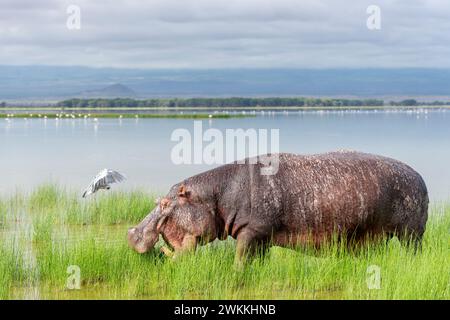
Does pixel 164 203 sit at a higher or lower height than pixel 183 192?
lower

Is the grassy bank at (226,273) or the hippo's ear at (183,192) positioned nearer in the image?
the grassy bank at (226,273)

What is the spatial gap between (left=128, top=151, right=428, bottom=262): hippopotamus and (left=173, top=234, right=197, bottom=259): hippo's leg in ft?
0.04

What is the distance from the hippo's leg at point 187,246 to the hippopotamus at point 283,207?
1 centimetres

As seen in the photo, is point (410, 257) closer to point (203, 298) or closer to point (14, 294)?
point (203, 298)

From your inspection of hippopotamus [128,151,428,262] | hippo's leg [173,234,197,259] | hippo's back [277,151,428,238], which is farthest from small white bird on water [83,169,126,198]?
hippo's back [277,151,428,238]

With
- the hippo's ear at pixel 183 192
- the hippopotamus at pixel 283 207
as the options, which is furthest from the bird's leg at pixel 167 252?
the hippo's ear at pixel 183 192

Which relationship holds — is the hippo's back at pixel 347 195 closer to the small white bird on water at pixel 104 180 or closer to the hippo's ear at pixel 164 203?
the hippo's ear at pixel 164 203

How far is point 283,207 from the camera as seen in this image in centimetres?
1005

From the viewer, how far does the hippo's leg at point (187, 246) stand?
9977mm

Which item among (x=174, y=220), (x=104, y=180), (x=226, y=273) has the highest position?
(x=174, y=220)

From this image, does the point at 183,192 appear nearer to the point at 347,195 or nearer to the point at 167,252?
the point at 167,252

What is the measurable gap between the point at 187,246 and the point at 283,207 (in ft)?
3.90

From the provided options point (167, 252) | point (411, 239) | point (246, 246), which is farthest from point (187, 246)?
point (411, 239)
